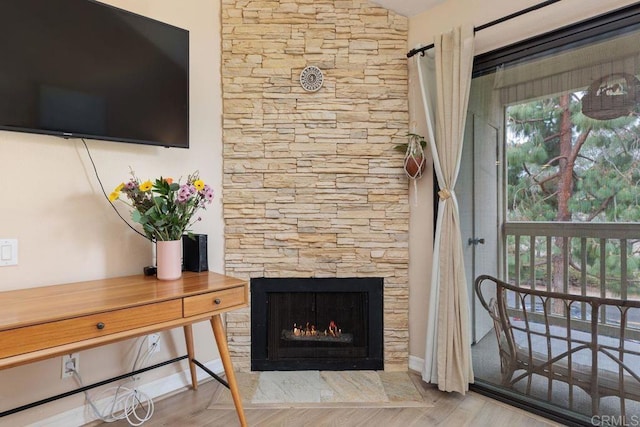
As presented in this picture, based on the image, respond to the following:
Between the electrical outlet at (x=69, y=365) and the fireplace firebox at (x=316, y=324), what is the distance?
95 cm

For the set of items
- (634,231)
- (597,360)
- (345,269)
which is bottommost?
(597,360)

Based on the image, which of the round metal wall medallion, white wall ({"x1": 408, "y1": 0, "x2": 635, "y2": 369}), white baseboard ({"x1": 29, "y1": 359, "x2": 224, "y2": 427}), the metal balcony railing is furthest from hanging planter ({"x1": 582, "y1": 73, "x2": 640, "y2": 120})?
white baseboard ({"x1": 29, "y1": 359, "x2": 224, "y2": 427})

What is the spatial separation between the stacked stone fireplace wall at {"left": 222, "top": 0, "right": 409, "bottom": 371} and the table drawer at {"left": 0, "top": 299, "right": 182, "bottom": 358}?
2.92 ft

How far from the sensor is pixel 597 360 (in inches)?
63.7

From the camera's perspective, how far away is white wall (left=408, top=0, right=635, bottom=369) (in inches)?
71.9

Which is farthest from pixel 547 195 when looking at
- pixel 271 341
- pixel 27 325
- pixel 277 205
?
pixel 27 325

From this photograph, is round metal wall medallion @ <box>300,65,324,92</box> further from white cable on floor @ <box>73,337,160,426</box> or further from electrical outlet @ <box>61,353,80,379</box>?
electrical outlet @ <box>61,353,80,379</box>

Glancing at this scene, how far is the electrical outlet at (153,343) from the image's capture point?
6.30 ft

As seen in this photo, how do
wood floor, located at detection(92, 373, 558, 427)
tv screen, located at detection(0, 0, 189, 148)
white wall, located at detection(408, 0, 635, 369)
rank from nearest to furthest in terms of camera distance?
tv screen, located at detection(0, 0, 189, 148) → wood floor, located at detection(92, 373, 558, 427) → white wall, located at detection(408, 0, 635, 369)

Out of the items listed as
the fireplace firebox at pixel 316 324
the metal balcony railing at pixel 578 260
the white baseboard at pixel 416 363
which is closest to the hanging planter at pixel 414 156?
the metal balcony railing at pixel 578 260

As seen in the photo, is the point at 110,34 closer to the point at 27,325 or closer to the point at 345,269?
the point at 27,325

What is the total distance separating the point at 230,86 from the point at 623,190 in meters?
2.22

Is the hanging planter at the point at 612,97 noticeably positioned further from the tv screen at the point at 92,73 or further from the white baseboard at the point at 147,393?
the white baseboard at the point at 147,393

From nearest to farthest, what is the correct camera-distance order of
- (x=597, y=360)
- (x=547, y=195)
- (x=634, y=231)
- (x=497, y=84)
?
(x=634, y=231)
(x=597, y=360)
(x=547, y=195)
(x=497, y=84)
